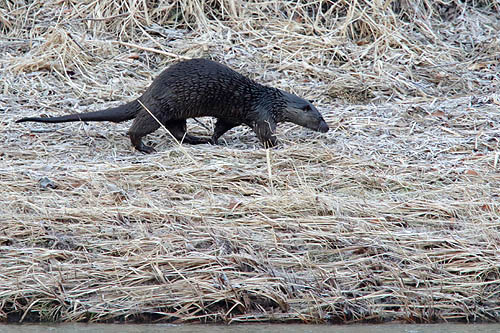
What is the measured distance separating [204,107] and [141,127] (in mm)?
475

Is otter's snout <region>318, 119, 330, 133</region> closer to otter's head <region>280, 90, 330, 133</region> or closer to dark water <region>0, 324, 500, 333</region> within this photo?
otter's head <region>280, 90, 330, 133</region>

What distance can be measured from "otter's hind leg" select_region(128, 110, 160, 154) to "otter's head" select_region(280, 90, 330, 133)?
97 centimetres

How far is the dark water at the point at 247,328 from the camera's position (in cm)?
354

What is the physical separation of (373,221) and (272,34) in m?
3.44

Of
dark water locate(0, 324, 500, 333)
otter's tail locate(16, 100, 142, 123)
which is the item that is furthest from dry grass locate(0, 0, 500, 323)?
otter's tail locate(16, 100, 142, 123)

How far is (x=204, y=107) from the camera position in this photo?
18.7 ft

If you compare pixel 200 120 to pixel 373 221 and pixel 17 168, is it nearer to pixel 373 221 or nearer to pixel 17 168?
pixel 17 168

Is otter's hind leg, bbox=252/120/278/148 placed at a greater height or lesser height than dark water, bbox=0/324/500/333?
lesser

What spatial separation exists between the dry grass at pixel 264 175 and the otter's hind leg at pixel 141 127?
97mm

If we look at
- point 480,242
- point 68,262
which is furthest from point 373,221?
point 68,262

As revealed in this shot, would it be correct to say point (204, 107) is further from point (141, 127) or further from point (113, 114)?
point (113, 114)

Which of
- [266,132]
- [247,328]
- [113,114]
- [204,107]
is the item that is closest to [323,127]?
[266,132]

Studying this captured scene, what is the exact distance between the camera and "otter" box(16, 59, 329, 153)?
18.1 feet

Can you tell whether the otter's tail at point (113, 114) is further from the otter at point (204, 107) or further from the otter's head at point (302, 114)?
the otter's head at point (302, 114)
